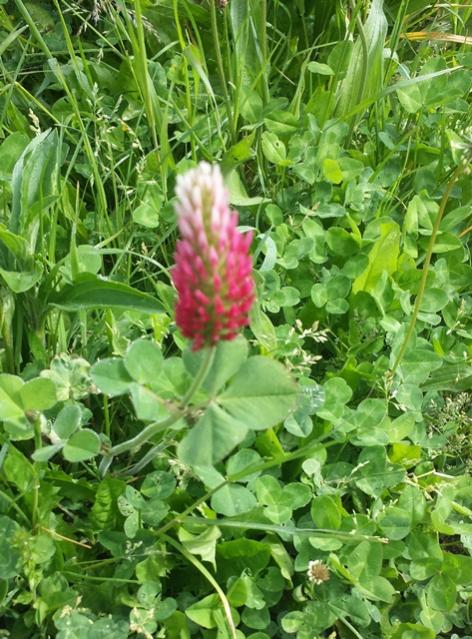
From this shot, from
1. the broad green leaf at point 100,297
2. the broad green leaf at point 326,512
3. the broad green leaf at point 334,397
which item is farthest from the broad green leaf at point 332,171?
the broad green leaf at point 326,512

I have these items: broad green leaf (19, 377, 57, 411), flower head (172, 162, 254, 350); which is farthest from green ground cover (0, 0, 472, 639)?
flower head (172, 162, 254, 350)

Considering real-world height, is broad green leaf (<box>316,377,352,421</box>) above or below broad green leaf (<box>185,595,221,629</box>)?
above

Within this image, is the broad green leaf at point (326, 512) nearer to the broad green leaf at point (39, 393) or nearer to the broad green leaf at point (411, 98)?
the broad green leaf at point (39, 393)

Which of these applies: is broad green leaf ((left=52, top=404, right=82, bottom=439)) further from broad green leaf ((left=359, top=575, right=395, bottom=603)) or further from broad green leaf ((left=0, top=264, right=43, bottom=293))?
broad green leaf ((left=359, top=575, right=395, bottom=603))

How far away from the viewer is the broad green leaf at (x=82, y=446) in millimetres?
1354

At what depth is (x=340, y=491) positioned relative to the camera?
1.68 meters

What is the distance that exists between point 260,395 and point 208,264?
1.04 feet

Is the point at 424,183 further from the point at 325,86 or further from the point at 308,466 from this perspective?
the point at 308,466

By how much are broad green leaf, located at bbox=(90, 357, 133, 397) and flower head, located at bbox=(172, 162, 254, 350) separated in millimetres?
330

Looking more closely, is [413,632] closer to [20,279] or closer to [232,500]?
[232,500]

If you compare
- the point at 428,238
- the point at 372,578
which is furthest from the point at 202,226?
the point at 428,238

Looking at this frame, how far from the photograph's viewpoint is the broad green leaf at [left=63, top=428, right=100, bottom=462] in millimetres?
1354

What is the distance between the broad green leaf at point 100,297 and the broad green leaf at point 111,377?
232 mm

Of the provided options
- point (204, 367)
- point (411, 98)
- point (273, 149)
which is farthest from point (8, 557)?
point (411, 98)
